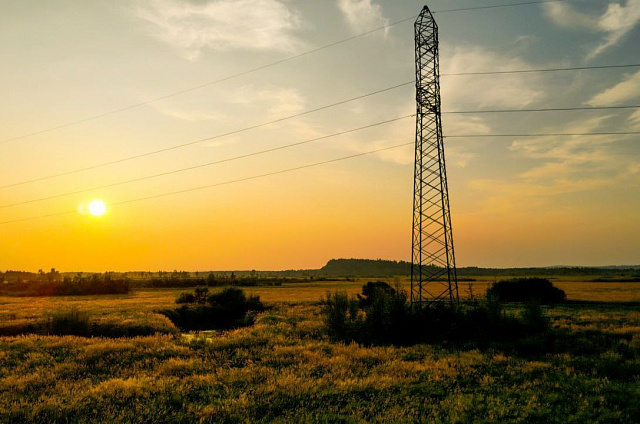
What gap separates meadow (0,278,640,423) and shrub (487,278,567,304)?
34280 millimetres

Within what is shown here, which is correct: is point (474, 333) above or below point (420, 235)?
below

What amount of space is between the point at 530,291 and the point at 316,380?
5291 cm

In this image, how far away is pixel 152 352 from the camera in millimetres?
21031

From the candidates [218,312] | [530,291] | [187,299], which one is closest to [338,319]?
[218,312]

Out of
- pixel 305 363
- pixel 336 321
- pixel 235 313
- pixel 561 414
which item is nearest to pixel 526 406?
pixel 561 414

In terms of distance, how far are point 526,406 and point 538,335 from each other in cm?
1270

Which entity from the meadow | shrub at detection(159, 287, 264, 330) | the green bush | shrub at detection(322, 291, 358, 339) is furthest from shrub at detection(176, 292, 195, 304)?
the green bush

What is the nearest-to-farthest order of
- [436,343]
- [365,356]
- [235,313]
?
[365,356]
[436,343]
[235,313]

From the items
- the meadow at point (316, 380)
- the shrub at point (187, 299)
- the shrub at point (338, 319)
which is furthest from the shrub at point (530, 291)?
the shrub at point (187, 299)

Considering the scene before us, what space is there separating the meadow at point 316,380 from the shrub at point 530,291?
34.3 m

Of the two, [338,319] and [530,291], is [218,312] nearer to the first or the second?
[338,319]

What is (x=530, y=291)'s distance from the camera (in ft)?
196

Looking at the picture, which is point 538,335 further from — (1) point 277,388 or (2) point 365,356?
(1) point 277,388

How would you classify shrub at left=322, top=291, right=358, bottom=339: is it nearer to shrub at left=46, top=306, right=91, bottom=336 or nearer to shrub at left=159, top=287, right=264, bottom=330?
shrub at left=159, top=287, right=264, bottom=330
